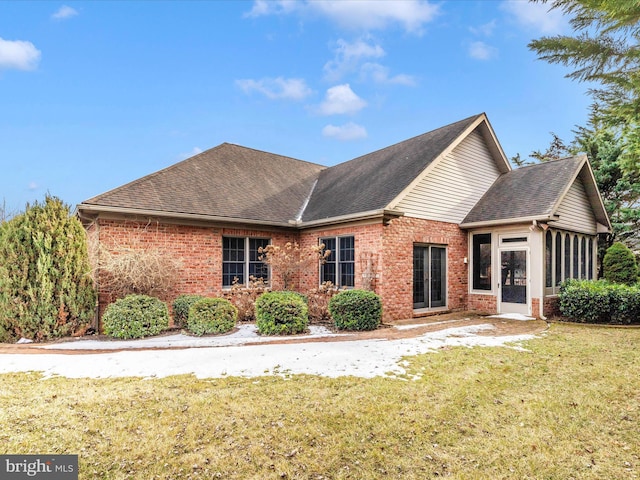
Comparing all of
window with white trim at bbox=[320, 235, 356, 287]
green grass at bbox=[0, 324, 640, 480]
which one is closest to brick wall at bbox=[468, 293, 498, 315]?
window with white trim at bbox=[320, 235, 356, 287]

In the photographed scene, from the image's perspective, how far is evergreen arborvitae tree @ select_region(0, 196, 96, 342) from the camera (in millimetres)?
8211

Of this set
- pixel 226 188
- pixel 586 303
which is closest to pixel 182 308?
pixel 226 188

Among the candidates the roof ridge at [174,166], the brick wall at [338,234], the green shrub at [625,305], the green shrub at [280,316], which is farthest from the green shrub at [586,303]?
the roof ridge at [174,166]

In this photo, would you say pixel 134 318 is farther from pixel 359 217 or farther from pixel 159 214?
pixel 359 217

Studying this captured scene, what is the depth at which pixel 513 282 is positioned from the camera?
12180 millimetres

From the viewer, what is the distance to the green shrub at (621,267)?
14.3m

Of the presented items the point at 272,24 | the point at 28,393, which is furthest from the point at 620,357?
the point at 272,24

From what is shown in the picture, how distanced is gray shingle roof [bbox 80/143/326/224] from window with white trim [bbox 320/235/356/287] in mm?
2052

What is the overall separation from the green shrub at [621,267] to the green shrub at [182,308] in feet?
52.7

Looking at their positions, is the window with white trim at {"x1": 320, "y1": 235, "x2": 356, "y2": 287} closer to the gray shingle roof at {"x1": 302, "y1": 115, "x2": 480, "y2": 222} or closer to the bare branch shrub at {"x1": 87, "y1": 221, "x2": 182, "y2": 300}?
the gray shingle roof at {"x1": 302, "y1": 115, "x2": 480, "y2": 222}

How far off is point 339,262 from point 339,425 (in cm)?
824

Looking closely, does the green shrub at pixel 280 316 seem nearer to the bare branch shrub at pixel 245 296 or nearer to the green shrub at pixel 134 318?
the bare branch shrub at pixel 245 296

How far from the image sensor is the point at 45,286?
827 cm

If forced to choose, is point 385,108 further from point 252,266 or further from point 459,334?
point 459,334
